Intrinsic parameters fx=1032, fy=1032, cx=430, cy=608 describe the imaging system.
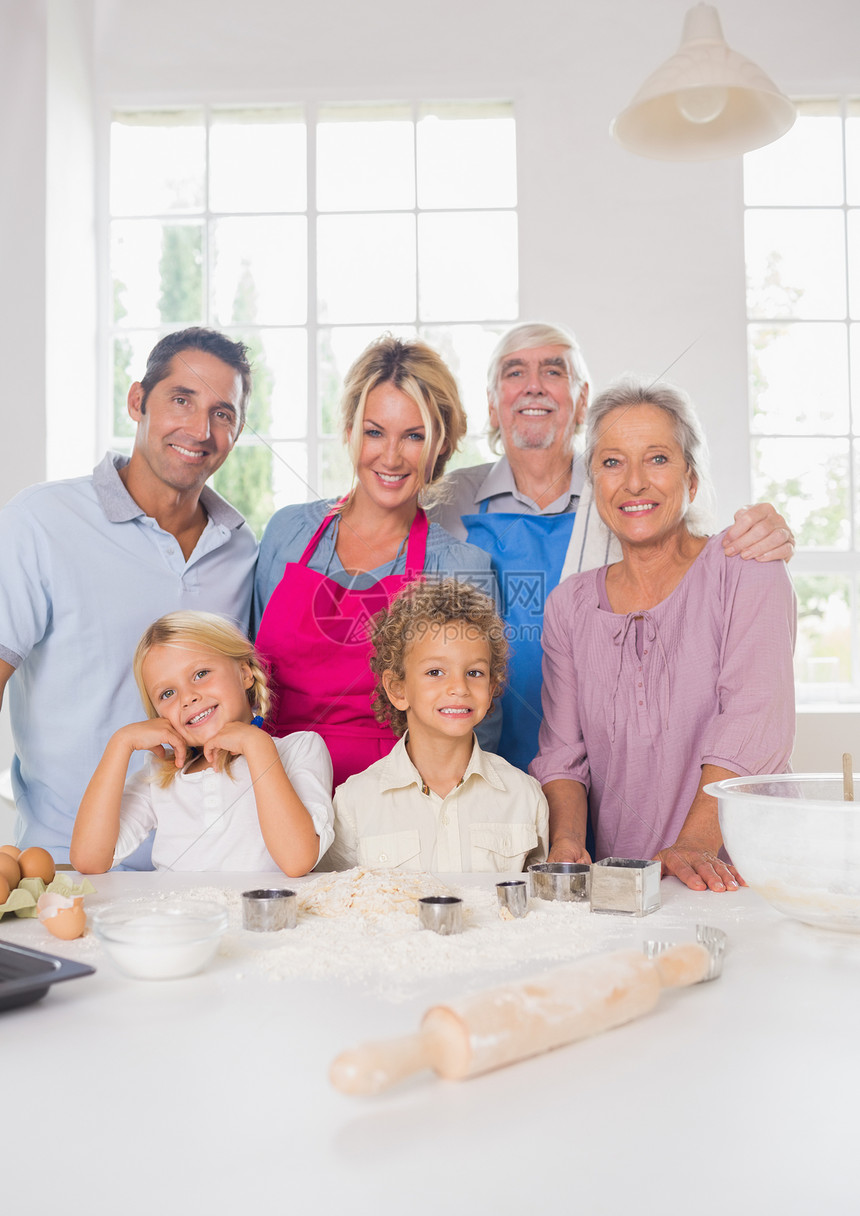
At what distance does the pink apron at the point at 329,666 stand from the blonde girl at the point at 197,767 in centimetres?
10

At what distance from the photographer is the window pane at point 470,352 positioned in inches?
135

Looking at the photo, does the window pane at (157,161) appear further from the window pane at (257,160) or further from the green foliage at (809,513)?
the green foliage at (809,513)

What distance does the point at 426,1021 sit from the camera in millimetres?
591

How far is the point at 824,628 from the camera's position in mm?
3371

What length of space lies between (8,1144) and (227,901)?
53 cm

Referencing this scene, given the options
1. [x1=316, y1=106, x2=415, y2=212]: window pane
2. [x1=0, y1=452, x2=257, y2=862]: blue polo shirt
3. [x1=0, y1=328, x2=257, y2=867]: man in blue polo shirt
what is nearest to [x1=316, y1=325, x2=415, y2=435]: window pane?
[x1=316, y1=106, x2=415, y2=212]: window pane

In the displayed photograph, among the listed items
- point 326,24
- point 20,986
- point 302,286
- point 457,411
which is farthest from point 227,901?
point 326,24

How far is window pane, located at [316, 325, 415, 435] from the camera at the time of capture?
345 cm

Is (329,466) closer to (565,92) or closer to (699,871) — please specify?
(565,92)

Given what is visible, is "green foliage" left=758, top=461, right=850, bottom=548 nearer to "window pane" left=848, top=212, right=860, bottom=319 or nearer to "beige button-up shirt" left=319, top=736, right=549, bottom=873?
"window pane" left=848, top=212, right=860, bottom=319

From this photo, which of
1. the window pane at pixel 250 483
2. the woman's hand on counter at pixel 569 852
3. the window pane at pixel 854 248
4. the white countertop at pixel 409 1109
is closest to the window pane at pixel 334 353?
the window pane at pixel 250 483

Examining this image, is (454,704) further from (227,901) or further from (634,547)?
(227,901)

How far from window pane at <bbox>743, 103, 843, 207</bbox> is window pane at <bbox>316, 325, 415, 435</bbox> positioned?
4.01ft

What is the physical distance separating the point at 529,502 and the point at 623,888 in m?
1.15
